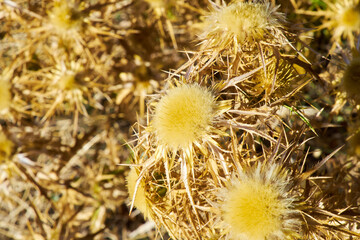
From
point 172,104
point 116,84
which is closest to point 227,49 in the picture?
point 172,104

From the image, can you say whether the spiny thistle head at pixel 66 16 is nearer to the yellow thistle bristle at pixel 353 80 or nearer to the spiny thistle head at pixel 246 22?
the spiny thistle head at pixel 246 22

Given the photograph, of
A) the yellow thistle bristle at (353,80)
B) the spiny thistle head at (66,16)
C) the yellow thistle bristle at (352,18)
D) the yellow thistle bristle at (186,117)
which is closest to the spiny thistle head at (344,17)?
the yellow thistle bristle at (352,18)

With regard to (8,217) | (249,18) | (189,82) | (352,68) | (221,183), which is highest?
(249,18)

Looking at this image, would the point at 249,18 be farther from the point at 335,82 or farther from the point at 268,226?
the point at 335,82

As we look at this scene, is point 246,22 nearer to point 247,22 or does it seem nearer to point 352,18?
point 247,22

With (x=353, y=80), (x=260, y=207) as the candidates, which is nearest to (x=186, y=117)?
(x=260, y=207)
